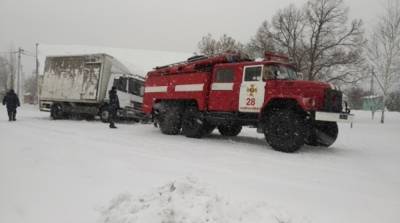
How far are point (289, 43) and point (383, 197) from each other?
3314cm

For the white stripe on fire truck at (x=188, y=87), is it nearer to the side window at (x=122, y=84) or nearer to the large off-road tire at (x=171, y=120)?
the large off-road tire at (x=171, y=120)

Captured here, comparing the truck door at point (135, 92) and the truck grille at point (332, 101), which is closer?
the truck grille at point (332, 101)

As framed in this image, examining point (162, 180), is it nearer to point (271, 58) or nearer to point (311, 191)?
point (311, 191)

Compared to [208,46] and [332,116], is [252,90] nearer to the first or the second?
[332,116]

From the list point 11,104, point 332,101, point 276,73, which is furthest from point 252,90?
point 11,104

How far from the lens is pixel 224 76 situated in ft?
39.0

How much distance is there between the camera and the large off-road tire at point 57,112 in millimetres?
20734

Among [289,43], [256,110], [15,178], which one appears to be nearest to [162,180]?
[15,178]

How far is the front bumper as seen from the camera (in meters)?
9.55

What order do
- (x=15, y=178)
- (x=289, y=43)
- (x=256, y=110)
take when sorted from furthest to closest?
(x=289, y=43) < (x=256, y=110) < (x=15, y=178)

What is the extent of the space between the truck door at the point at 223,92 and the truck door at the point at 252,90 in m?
0.31

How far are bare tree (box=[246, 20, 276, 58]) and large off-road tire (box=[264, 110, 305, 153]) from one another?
27.3m

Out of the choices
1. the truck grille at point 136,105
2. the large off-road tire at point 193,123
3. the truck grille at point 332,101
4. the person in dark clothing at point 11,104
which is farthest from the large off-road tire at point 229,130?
the person in dark clothing at point 11,104

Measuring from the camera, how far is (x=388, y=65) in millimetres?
30031
